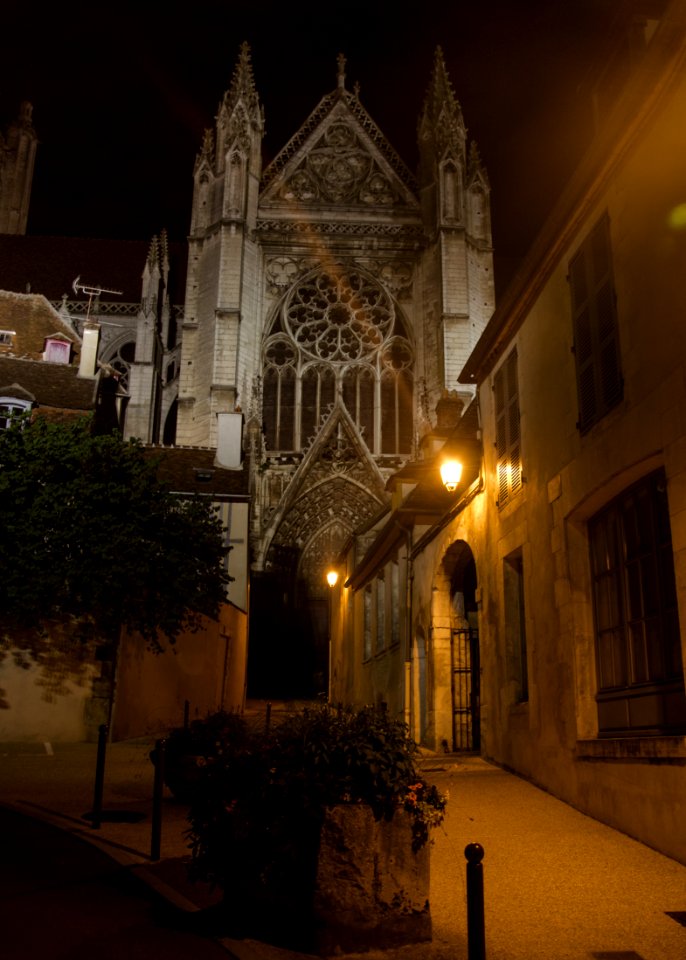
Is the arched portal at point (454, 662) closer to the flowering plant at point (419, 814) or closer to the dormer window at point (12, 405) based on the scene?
the flowering plant at point (419, 814)

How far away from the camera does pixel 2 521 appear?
1402 cm

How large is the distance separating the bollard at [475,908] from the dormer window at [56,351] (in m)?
23.5

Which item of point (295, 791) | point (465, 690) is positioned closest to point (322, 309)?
point (465, 690)

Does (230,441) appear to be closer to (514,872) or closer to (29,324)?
(29,324)

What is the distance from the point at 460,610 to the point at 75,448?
23.0ft

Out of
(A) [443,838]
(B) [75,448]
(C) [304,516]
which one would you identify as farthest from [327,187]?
(A) [443,838]

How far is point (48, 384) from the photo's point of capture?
21.2 meters

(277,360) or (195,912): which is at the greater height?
(277,360)

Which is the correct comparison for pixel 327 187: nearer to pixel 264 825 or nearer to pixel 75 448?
pixel 75 448

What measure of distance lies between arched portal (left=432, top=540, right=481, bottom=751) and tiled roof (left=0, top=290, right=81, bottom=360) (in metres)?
16.4

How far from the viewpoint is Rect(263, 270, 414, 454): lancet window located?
31.3 metres

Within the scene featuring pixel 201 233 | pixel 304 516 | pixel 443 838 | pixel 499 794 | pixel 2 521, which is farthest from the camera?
pixel 201 233

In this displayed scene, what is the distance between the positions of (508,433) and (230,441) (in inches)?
595

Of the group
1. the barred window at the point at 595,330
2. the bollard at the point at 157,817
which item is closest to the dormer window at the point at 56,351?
the barred window at the point at 595,330
